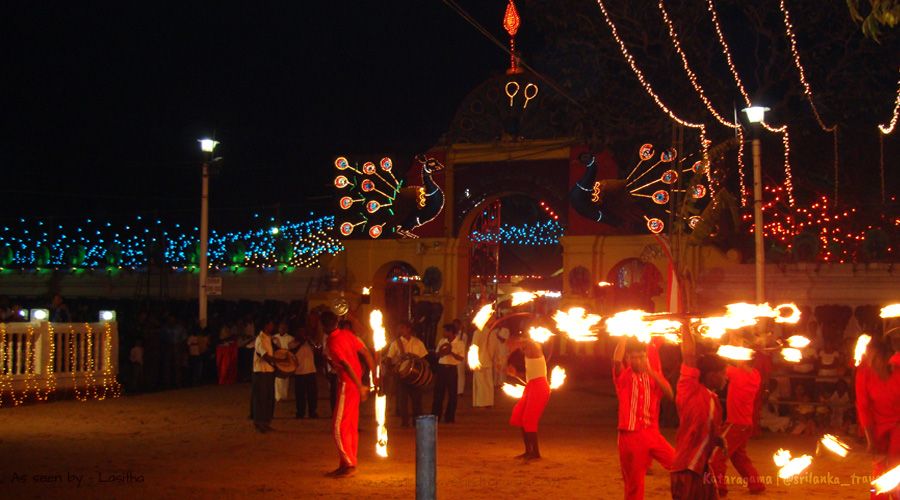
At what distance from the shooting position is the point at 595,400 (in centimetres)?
2080

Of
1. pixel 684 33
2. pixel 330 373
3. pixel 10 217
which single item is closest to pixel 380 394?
pixel 330 373

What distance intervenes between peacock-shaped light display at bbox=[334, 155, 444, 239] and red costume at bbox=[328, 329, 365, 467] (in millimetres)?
17585

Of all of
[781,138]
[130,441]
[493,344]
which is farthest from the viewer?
[781,138]

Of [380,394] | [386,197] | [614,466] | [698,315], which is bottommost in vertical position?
[614,466]

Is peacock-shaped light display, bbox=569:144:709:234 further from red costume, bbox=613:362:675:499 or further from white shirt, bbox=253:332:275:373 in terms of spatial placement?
red costume, bbox=613:362:675:499

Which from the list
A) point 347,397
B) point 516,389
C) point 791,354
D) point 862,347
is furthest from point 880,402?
point 347,397

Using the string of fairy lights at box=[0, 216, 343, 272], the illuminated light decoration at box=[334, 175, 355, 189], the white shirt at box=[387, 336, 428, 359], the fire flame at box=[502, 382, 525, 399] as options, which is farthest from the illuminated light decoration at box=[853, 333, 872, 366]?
the string of fairy lights at box=[0, 216, 343, 272]

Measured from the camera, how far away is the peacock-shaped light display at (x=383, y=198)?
95.6ft

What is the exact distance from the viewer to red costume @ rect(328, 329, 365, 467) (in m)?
11.4

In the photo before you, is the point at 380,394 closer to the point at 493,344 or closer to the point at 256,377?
the point at 256,377

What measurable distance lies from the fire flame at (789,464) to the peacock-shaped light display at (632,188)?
41.5ft

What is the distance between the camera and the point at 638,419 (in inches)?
344

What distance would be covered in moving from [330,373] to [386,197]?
12.3 m

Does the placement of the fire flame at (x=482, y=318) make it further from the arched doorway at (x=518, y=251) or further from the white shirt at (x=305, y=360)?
the arched doorway at (x=518, y=251)
